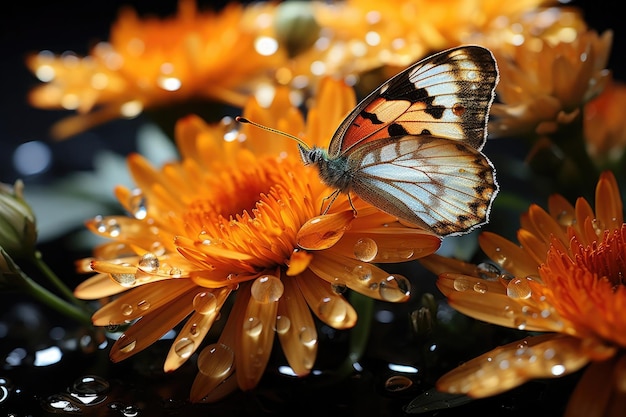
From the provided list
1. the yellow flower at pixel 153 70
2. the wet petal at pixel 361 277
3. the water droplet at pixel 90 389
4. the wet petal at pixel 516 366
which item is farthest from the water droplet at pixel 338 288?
the yellow flower at pixel 153 70

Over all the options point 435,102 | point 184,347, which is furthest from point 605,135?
point 184,347

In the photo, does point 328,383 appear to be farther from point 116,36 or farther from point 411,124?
point 116,36

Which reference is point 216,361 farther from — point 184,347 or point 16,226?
point 16,226

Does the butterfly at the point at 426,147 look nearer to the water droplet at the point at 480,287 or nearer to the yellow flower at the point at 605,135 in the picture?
the water droplet at the point at 480,287

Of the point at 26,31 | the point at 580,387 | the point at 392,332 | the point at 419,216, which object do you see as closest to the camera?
the point at 580,387

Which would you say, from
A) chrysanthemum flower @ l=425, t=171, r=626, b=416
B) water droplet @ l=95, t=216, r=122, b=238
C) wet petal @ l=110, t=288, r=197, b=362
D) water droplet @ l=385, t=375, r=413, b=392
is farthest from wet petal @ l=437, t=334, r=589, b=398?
water droplet @ l=95, t=216, r=122, b=238

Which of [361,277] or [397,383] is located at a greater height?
[361,277]

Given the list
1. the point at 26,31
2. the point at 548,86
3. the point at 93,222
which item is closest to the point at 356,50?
the point at 548,86
